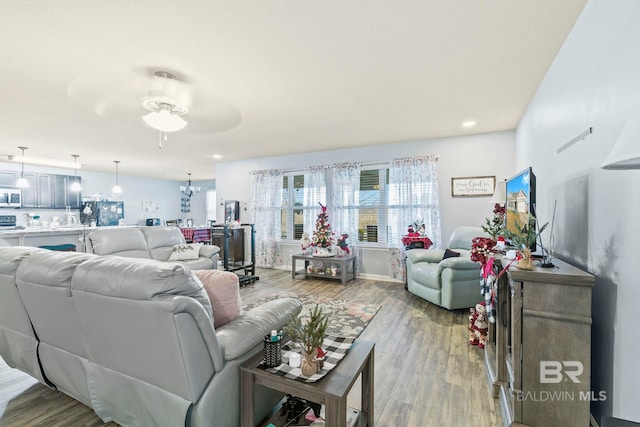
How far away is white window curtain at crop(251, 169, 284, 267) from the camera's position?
20.0 ft

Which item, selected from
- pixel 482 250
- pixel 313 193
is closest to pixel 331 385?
pixel 482 250

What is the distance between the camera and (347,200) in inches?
210

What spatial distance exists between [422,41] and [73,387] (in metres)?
3.20

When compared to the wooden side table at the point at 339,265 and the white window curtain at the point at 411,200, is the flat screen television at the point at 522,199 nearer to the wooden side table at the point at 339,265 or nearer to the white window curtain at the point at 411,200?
the white window curtain at the point at 411,200

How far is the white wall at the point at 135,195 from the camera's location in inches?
287

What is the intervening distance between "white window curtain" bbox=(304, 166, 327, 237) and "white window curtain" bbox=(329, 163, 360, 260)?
0.87ft

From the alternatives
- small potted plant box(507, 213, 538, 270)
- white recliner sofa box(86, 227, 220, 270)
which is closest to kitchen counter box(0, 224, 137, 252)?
white recliner sofa box(86, 227, 220, 270)

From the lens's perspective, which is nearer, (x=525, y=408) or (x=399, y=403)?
(x=525, y=408)

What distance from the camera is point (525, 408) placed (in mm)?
1375

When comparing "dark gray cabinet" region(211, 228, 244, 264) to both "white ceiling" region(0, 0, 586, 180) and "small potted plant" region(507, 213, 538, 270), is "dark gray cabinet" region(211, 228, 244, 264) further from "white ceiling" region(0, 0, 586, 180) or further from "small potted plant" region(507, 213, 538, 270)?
"small potted plant" region(507, 213, 538, 270)

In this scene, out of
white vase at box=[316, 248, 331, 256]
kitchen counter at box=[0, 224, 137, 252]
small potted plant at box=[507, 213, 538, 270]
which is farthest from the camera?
white vase at box=[316, 248, 331, 256]

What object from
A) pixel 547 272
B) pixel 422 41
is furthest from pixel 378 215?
pixel 547 272

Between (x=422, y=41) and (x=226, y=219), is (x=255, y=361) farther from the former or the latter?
(x=226, y=219)

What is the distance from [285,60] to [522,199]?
2.03 meters
